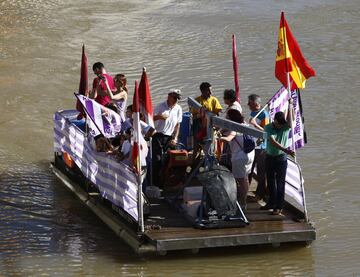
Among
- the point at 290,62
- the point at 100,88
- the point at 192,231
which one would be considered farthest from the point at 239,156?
the point at 100,88

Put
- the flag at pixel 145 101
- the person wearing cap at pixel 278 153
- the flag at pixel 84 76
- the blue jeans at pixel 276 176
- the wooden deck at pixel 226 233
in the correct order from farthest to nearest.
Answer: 1. the flag at pixel 84 76
2. the blue jeans at pixel 276 176
3. the person wearing cap at pixel 278 153
4. the flag at pixel 145 101
5. the wooden deck at pixel 226 233

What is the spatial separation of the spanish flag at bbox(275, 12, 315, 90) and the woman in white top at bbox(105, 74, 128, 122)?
2.73 m

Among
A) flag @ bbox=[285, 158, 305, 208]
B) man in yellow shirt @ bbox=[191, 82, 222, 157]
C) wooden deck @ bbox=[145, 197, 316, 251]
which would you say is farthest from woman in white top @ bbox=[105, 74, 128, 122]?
flag @ bbox=[285, 158, 305, 208]

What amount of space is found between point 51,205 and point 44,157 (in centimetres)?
261

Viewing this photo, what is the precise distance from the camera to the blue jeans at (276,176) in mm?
12961

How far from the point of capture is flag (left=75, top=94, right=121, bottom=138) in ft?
45.3

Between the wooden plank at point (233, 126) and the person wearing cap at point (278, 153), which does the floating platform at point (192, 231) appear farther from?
the wooden plank at point (233, 126)

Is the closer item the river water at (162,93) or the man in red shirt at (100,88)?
the river water at (162,93)

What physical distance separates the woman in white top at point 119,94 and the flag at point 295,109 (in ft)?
7.71

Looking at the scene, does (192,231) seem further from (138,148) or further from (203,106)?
(203,106)

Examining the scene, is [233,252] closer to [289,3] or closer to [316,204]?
[316,204]

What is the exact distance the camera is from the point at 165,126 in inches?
557

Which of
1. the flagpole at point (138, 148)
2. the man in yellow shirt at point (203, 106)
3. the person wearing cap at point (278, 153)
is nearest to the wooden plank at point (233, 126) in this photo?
the person wearing cap at point (278, 153)

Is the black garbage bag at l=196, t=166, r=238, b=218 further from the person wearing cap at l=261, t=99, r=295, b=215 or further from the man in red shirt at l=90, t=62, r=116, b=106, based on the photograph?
the man in red shirt at l=90, t=62, r=116, b=106
